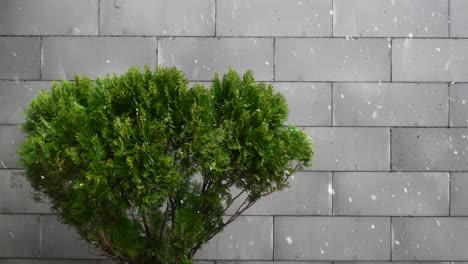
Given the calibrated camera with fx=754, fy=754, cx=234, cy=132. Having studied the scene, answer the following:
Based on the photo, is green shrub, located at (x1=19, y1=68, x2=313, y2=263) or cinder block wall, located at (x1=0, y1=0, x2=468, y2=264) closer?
green shrub, located at (x1=19, y1=68, x2=313, y2=263)

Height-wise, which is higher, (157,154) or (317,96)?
(317,96)

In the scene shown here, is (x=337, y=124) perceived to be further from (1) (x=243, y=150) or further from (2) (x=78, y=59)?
Result: (2) (x=78, y=59)

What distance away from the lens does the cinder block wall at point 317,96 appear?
6.60 meters

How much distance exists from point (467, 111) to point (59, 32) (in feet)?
12.0

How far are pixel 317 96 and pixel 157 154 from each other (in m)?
2.23

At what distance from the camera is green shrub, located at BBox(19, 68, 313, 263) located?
483 centimetres

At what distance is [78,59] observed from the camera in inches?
261

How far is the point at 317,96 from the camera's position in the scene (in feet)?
21.8

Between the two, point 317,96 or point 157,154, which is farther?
point 317,96

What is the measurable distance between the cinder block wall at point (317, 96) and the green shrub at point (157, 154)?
1271 mm

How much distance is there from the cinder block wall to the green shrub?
4.17ft

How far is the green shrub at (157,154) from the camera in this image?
190 inches

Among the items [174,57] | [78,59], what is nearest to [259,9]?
[174,57]

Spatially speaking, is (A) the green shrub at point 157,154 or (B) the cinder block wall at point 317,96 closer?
(A) the green shrub at point 157,154
